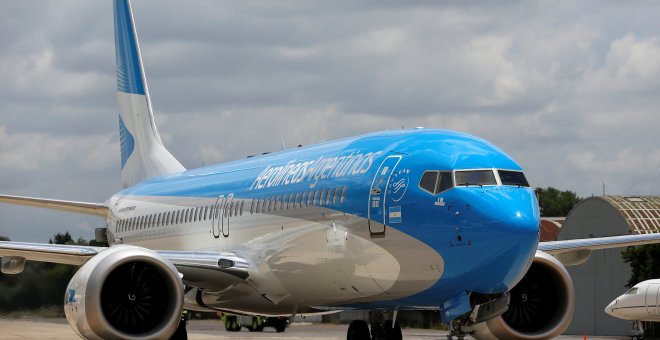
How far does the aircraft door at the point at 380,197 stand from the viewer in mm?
20000

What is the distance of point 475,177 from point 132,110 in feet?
65.0

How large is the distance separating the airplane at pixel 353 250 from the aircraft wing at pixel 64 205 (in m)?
4.95

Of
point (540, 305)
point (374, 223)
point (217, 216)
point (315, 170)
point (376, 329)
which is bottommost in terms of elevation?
point (376, 329)

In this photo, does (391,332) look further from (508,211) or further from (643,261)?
(643,261)

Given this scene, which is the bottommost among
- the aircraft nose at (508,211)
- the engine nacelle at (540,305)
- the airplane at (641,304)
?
the airplane at (641,304)

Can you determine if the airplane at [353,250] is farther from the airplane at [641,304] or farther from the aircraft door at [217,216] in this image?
the airplane at [641,304]

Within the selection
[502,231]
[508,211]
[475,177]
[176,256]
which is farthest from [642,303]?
[502,231]

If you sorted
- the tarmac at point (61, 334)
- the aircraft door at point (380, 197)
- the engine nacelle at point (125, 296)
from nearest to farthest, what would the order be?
the aircraft door at point (380, 197)
the engine nacelle at point (125, 296)
the tarmac at point (61, 334)

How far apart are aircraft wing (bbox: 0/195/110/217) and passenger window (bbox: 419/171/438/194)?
14955 mm

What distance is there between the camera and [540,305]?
74.4 feet

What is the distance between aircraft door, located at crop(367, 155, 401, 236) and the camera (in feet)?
65.6

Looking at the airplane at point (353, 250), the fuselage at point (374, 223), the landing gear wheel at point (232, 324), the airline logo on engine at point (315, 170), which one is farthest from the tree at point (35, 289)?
the airline logo on engine at point (315, 170)

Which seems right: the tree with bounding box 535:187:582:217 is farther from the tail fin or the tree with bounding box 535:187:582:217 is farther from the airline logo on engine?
the airline logo on engine

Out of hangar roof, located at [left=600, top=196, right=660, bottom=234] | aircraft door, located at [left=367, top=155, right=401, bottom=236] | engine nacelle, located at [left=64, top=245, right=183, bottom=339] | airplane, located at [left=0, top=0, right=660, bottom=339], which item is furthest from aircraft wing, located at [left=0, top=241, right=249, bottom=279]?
hangar roof, located at [left=600, top=196, right=660, bottom=234]
